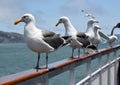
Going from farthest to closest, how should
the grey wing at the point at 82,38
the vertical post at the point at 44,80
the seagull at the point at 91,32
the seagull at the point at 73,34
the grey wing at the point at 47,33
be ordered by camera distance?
the seagull at the point at 91,32, the grey wing at the point at 82,38, the seagull at the point at 73,34, the grey wing at the point at 47,33, the vertical post at the point at 44,80

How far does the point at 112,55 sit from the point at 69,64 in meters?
2.62

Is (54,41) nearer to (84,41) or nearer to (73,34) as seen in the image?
(73,34)

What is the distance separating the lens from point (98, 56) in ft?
15.4

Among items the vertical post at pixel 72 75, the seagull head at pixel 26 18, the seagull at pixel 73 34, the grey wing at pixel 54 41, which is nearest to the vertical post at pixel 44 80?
the grey wing at pixel 54 41

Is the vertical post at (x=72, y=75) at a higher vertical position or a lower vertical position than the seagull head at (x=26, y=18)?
lower

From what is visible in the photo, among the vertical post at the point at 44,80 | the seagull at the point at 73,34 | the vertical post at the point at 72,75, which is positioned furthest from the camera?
the seagull at the point at 73,34

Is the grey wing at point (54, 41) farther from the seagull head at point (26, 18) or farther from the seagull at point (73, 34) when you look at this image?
the seagull at point (73, 34)

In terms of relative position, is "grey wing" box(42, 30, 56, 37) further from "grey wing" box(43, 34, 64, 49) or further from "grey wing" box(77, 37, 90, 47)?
"grey wing" box(77, 37, 90, 47)

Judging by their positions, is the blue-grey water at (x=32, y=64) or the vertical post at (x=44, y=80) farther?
the blue-grey water at (x=32, y=64)

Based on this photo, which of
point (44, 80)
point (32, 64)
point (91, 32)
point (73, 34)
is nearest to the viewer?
point (44, 80)

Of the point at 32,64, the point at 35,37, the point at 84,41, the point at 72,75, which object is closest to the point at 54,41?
the point at 35,37

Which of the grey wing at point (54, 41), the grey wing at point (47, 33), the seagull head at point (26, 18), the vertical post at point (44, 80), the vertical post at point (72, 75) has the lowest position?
the vertical post at point (72, 75)

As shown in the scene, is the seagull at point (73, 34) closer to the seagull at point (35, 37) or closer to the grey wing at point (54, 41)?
the grey wing at point (54, 41)

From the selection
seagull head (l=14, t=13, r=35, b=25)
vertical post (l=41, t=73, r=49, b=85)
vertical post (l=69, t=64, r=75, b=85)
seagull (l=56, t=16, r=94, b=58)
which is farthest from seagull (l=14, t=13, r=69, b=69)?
seagull (l=56, t=16, r=94, b=58)
